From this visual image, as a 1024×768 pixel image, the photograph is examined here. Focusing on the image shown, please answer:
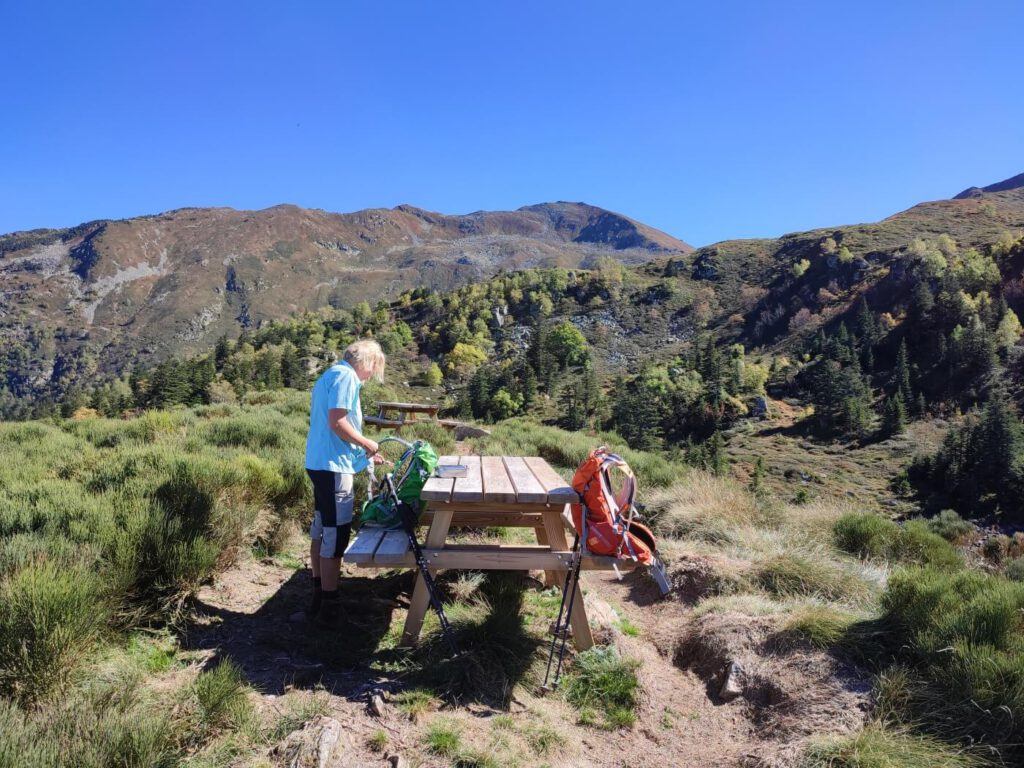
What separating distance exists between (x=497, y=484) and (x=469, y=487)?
8.1 inches

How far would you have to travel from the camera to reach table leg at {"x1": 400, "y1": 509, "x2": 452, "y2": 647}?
10.7ft

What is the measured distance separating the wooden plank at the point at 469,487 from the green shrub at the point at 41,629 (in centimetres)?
172

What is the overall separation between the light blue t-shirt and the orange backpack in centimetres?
140

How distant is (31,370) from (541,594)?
713ft

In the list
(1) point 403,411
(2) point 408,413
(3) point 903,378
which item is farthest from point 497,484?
(3) point 903,378

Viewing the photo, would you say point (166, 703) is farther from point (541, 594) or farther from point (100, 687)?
point (541, 594)

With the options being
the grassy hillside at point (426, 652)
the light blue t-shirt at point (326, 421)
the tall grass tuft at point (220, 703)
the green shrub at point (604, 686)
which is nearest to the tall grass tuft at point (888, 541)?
the grassy hillside at point (426, 652)

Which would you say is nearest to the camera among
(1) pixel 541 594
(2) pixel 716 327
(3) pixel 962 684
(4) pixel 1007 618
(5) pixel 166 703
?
(5) pixel 166 703

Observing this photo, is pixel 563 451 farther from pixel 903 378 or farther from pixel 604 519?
pixel 903 378

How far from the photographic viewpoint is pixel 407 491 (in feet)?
12.0

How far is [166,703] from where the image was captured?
2246 millimetres

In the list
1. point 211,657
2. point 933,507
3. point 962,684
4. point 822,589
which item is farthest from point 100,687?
point 933,507

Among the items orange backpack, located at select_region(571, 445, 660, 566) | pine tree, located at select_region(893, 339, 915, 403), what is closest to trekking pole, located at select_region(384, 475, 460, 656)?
orange backpack, located at select_region(571, 445, 660, 566)

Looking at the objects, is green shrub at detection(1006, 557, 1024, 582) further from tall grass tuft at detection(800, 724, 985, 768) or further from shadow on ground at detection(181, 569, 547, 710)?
shadow on ground at detection(181, 569, 547, 710)
